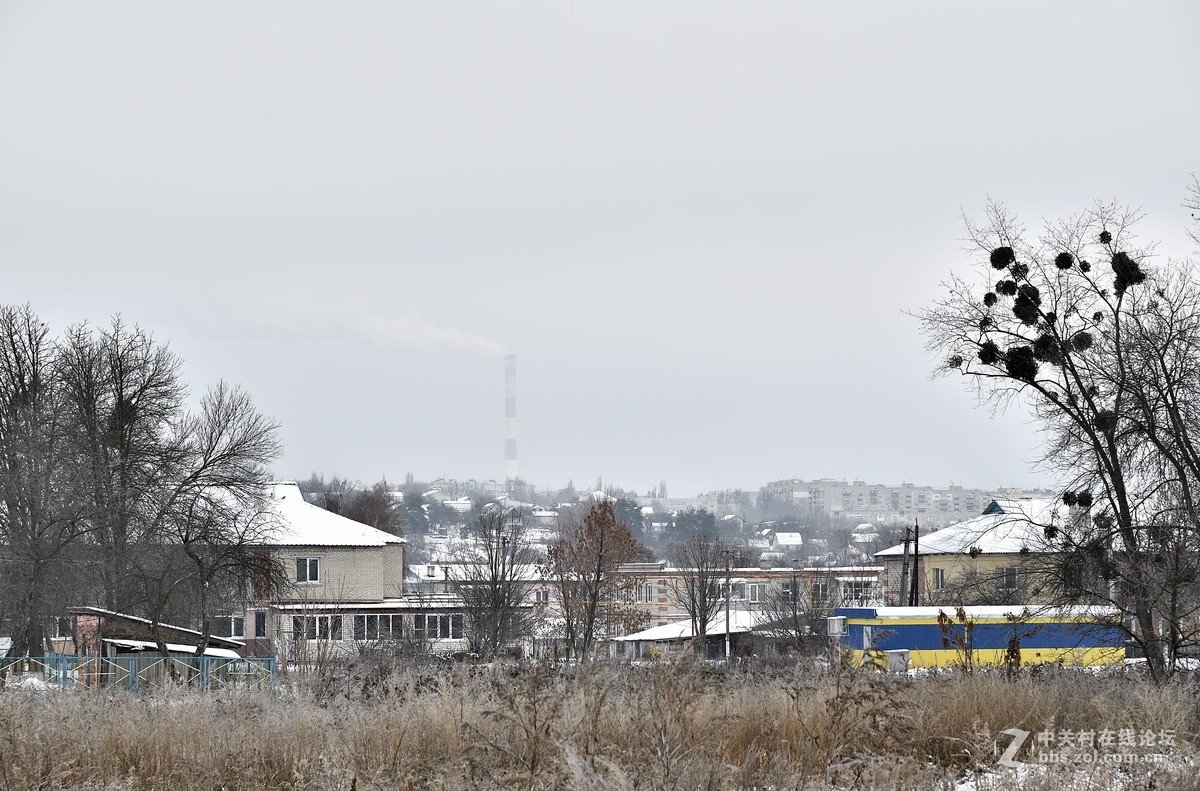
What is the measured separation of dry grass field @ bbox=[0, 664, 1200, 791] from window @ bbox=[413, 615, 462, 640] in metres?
51.0

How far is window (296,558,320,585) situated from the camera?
219ft

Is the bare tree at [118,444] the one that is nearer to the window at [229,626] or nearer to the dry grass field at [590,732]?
the window at [229,626]

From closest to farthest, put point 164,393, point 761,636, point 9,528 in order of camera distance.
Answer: point 9,528, point 164,393, point 761,636

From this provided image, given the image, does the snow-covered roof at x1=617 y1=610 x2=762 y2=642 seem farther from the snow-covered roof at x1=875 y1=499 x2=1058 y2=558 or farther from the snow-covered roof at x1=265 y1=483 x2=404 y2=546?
the snow-covered roof at x1=265 y1=483 x2=404 y2=546

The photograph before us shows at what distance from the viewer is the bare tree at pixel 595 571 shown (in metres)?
59.8

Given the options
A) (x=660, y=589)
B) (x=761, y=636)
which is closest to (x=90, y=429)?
(x=761, y=636)

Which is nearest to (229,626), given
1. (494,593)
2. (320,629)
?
(320,629)

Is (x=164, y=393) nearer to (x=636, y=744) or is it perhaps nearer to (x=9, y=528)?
(x=9, y=528)

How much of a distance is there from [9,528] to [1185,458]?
112ft

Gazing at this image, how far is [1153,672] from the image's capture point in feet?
54.9

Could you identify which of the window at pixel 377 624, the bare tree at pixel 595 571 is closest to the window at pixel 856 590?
the bare tree at pixel 595 571

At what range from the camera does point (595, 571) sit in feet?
203

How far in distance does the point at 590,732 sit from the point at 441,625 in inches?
2345

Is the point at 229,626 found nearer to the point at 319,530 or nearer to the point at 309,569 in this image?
the point at 309,569
